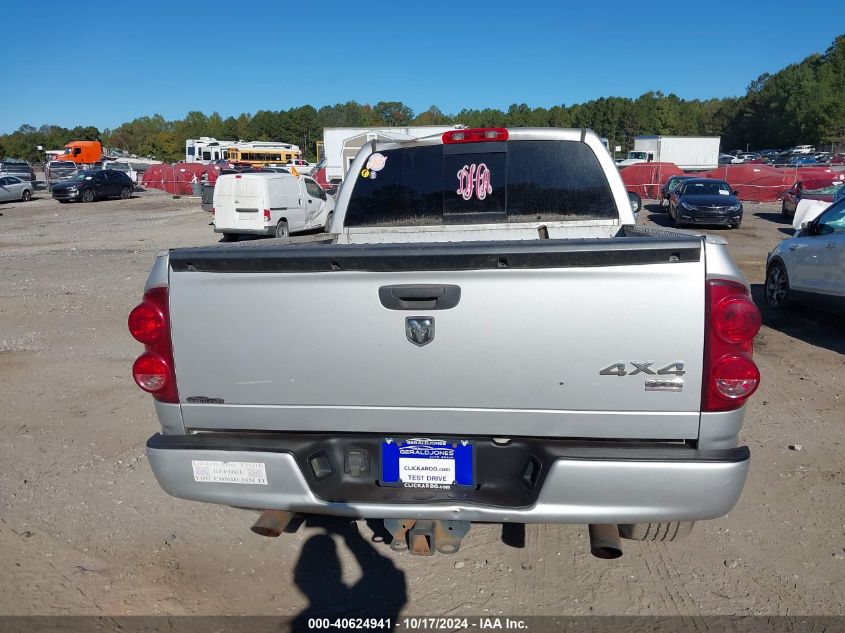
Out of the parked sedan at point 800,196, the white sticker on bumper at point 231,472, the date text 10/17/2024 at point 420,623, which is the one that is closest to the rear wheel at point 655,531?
the date text 10/17/2024 at point 420,623

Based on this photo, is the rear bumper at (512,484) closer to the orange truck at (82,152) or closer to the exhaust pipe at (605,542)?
the exhaust pipe at (605,542)

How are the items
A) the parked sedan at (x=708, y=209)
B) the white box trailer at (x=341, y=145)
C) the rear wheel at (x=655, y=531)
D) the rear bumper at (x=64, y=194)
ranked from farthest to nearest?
1. the rear bumper at (x=64, y=194)
2. the white box trailer at (x=341, y=145)
3. the parked sedan at (x=708, y=209)
4. the rear wheel at (x=655, y=531)

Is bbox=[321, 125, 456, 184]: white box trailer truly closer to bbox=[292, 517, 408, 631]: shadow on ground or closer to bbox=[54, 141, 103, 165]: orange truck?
bbox=[292, 517, 408, 631]: shadow on ground

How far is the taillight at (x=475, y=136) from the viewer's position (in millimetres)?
4414

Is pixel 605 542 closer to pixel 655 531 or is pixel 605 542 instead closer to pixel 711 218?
pixel 655 531

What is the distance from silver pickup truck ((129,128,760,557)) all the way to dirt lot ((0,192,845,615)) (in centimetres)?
31

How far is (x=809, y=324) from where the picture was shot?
888 centimetres

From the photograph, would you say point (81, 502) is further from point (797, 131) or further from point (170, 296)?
point (797, 131)

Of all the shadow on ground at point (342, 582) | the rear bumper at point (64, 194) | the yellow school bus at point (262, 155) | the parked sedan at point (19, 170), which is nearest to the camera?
the shadow on ground at point (342, 582)

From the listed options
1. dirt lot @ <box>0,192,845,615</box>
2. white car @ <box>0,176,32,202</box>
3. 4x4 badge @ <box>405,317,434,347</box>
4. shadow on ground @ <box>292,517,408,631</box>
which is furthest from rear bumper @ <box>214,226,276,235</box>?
white car @ <box>0,176,32,202</box>

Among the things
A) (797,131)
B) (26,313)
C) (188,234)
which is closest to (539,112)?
(797,131)

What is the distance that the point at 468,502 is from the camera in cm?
271

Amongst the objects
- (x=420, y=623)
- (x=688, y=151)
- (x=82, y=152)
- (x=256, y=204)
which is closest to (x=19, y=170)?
(x=82, y=152)

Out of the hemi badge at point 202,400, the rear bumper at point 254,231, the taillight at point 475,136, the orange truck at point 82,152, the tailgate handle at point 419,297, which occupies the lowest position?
the rear bumper at point 254,231
